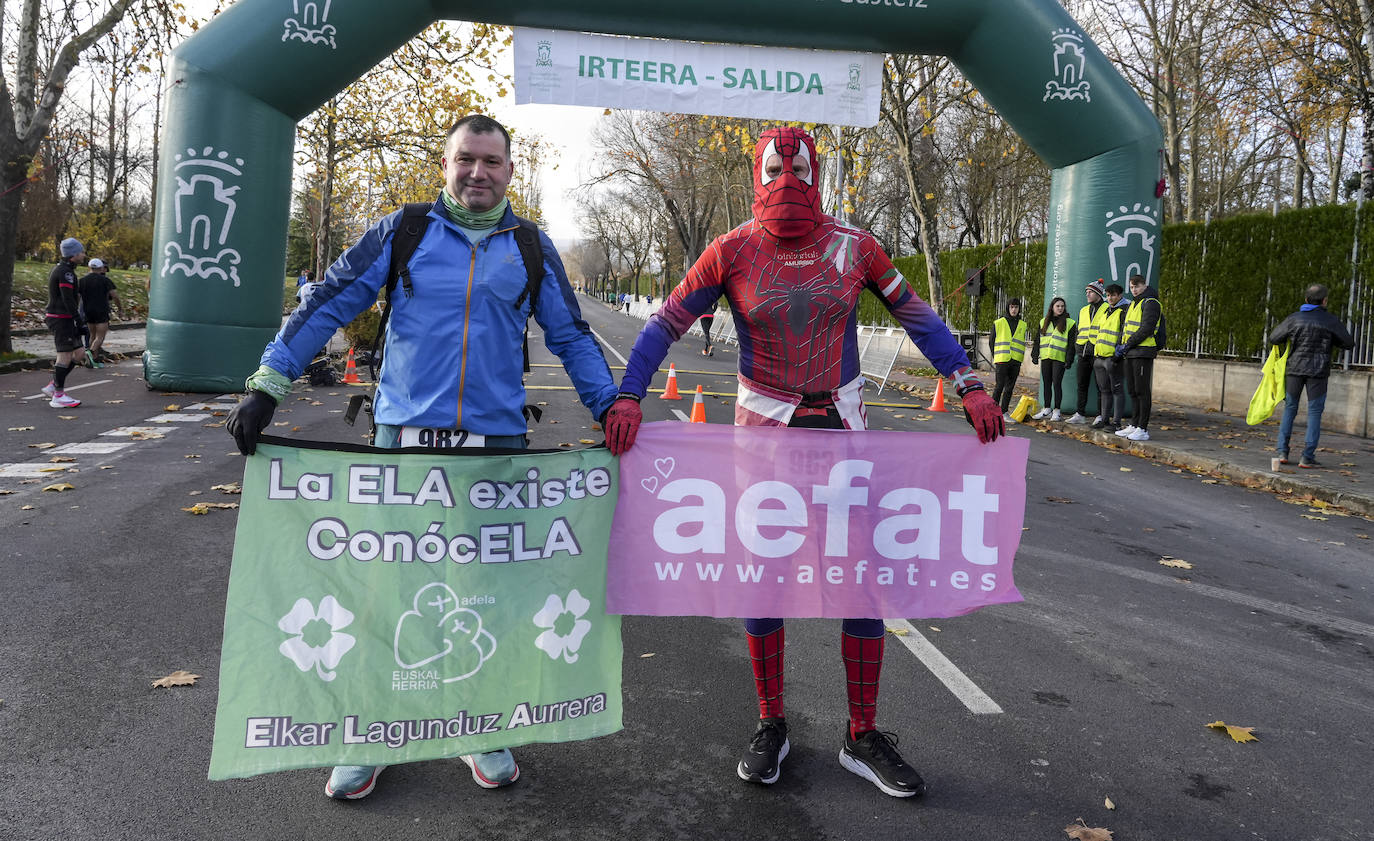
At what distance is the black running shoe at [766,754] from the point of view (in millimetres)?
3252

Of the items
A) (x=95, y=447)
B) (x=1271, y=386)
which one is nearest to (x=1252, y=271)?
(x=1271, y=386)

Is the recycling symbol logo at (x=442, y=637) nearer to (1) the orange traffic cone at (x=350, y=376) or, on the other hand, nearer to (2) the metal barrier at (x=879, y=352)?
(1) the orange traffic cone at (x=350, y=376)

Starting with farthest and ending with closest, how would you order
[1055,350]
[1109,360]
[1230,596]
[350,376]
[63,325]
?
[350,376] → [1055,350] → [1109,360] → [63,325] → [1230,596]

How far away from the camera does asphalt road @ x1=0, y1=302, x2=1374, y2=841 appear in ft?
9.96

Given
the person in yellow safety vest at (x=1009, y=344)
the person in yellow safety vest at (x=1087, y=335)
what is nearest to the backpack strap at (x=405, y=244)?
the person in yellow safety vest at (x=1087, y=335)

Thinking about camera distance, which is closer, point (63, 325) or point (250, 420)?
point (250, 420)

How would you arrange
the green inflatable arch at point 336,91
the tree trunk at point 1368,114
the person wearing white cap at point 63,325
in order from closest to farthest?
the green inflatable arch at point 336,91, the person wearing white cap at point 63,325, the tree trunk at point 1368,114

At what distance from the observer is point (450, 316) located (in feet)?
10.3

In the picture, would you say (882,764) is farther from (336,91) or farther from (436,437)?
(336,91)

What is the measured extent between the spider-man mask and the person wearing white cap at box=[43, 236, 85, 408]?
1213 cm

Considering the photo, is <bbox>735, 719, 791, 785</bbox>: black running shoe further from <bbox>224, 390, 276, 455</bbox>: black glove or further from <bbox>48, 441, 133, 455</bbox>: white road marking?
<bbox>48, 441, 133, 455</bbox>: white road marking

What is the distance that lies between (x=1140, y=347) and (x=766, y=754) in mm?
11272

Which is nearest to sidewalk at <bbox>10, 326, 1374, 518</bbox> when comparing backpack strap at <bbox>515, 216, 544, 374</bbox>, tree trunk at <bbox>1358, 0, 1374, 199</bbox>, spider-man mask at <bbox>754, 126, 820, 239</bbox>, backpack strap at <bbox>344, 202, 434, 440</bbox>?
tree trunk at <bbox>1358, 0, 1374, 199</bbox>

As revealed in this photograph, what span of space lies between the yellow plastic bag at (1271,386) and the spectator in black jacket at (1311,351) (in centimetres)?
A: 19
